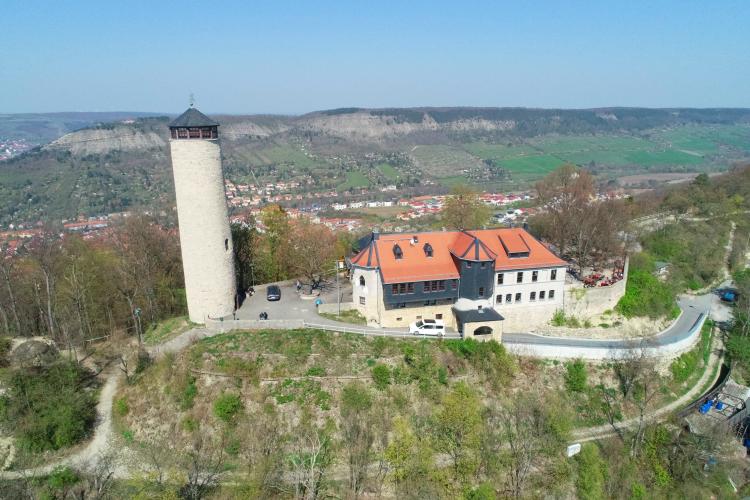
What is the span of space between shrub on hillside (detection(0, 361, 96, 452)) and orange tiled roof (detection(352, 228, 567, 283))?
2089 centimetres

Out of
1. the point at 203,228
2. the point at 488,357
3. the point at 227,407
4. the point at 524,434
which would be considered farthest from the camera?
the point at 203,228

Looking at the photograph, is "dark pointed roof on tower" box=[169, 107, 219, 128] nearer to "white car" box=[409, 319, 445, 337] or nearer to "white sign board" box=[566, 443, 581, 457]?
"white car" box=[409, 319, 445, 337]

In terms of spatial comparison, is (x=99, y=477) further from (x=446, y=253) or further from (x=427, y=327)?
(x=446, y=253)

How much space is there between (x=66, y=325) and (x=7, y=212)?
335ft

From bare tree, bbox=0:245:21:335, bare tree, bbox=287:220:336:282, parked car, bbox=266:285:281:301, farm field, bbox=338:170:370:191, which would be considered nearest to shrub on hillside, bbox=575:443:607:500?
bare tree, bbox=287:220:336:282

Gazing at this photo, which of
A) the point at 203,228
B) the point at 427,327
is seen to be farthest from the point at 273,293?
the point at 427,327

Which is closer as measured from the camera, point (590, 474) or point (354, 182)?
point (590, 474)

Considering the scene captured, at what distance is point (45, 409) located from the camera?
28.8m

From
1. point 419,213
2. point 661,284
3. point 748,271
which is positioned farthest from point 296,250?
point 419,213

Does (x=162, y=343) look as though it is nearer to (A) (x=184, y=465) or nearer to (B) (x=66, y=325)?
(B) (x=66, y=325)

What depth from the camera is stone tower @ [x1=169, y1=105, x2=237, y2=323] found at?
33344 mm

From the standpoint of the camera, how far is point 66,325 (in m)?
36.0

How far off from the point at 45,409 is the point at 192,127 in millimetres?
20120

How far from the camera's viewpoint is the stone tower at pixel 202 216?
33.3 meters
